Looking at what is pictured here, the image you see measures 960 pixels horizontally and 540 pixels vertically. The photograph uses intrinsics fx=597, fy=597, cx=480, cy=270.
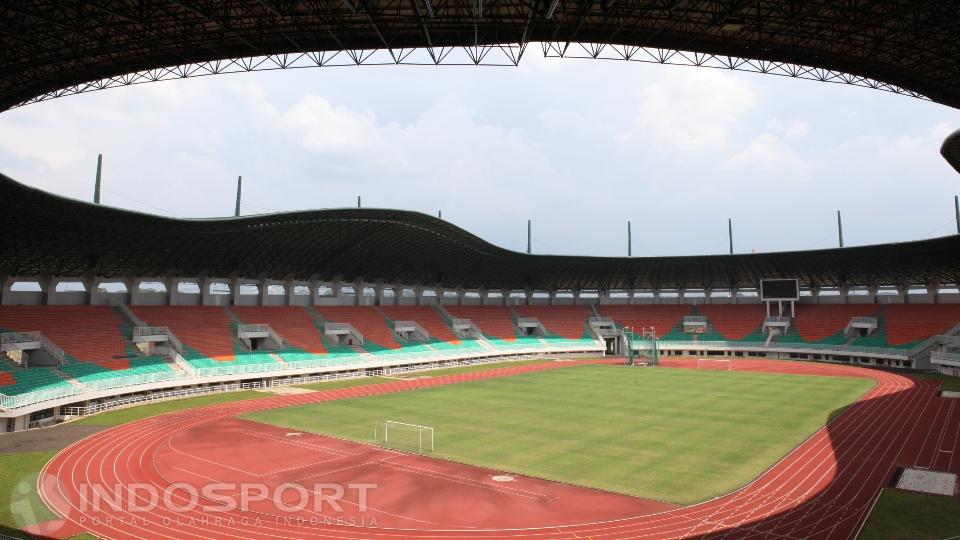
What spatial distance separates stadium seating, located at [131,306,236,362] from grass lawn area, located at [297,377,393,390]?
23.4 feet

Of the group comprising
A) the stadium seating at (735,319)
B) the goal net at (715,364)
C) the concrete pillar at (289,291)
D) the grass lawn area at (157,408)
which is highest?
the concrete pillar at (289,291)

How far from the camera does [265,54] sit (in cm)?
2156

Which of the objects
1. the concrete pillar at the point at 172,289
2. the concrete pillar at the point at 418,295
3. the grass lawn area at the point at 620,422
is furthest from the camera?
the concrete pillar at the point at 418,295

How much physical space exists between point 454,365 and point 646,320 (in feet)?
104

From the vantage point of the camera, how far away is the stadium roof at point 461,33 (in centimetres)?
1836

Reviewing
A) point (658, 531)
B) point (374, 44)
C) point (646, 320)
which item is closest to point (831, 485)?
point (658, 531)

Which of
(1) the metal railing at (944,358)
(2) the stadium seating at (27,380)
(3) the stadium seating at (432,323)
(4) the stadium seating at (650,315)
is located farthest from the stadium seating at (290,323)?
(1) the metal railing at (944,358)

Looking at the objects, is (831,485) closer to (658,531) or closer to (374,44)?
(658,531)

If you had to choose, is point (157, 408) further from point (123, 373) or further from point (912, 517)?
point (912, 517)

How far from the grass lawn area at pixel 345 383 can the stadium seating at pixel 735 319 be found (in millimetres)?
46045

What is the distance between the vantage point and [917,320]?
63438 mm

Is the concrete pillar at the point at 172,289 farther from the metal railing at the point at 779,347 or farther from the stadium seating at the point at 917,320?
the stadium seating at the point at 917,320

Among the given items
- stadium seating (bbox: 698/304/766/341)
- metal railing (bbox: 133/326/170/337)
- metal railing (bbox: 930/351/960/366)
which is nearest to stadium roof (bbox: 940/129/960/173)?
metal railing (bbox: 930/351/960/366)

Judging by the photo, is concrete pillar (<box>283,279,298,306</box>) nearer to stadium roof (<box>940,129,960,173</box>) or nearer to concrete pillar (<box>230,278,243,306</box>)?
concrete pillar (<box>230,278,243,306</box>)
